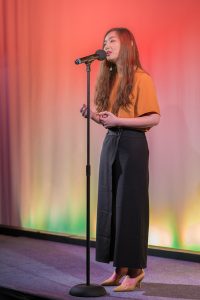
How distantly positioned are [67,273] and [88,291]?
787 mm

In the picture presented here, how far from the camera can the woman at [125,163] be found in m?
3.47

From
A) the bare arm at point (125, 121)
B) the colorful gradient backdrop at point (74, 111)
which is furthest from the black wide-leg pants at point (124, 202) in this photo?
Answer: the colorful gradient backdrop at point (74, 111)

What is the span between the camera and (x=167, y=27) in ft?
15.6

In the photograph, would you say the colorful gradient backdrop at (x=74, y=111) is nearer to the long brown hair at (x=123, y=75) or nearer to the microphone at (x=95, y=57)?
the long brown hair at (x=123, y=75)

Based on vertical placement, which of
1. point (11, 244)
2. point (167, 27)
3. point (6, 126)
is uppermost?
point (167, 27)

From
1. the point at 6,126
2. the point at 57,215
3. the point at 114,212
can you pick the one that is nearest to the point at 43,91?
the point at 6,126

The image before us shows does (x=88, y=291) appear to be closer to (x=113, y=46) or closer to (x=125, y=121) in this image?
(x=125, y=121)

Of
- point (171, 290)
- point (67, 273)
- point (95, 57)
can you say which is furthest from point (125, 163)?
point (67, 273)

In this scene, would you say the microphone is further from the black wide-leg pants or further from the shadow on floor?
the shadow on floor

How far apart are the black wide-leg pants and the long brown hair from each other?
179 millimetres

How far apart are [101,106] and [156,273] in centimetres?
137

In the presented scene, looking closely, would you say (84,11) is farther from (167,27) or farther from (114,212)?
(114,212)

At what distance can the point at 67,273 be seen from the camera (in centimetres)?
423

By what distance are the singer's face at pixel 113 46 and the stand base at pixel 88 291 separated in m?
1.37
